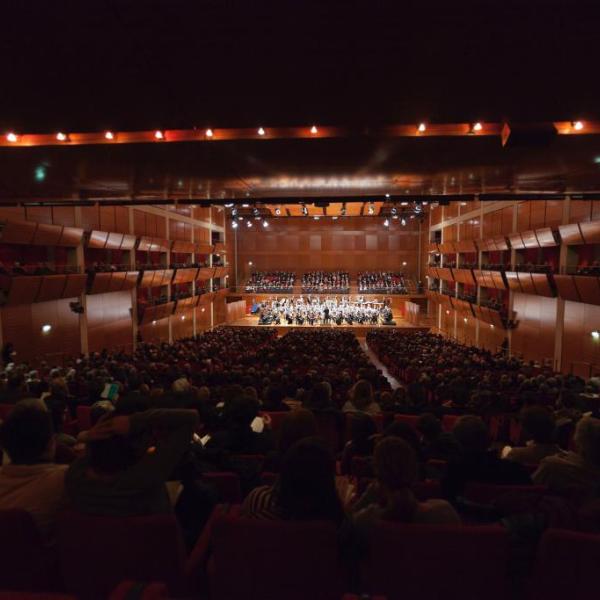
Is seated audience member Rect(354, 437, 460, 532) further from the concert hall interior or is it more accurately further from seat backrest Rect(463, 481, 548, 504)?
seat backrest Rect(463, 481, 548, 504)

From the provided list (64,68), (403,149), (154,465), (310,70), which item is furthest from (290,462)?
(403,149)

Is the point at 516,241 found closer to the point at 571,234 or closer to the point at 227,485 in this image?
the point at 571,234

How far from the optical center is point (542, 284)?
12984 mm

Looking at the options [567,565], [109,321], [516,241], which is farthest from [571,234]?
[109,321]

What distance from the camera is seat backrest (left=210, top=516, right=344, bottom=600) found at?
1580mm

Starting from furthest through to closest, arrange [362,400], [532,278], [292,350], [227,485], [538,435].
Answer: [532,278] < [292,350] < [362,400] < [538,435] < [227,485]

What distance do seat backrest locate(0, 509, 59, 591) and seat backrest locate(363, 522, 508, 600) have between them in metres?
1.34

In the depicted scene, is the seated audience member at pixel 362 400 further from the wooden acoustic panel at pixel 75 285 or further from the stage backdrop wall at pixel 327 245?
the stage backdrop wall at pixel 327 245

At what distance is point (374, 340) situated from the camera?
57.9 feet

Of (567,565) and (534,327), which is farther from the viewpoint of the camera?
(534,327)

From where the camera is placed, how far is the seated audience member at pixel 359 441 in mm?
3352

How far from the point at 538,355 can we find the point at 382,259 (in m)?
17.2

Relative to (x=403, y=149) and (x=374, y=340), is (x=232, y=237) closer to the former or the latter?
(x=374, y=340)

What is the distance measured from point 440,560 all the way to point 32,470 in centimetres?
178
